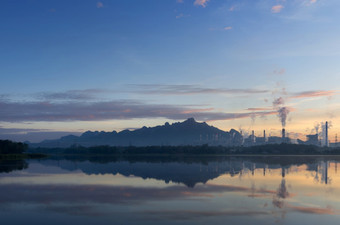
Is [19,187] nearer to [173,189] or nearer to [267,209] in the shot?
[173,189]

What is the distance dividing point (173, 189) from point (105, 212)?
10887 millimetres

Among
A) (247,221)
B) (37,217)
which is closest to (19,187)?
(37,217)

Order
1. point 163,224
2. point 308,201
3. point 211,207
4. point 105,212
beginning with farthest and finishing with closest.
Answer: point 308,201 → point 211,207 → point 105,212 → point 163,224

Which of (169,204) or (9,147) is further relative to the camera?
(9,147)

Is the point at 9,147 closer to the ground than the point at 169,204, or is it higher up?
closer to the ground

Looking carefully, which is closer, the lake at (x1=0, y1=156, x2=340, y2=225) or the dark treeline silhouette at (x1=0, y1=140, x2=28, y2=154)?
the lake at (x1=0, y1=156, x2=340, y2=225)

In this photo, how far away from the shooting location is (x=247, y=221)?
1825cm

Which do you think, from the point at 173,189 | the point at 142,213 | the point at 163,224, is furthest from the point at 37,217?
the point at 173,189

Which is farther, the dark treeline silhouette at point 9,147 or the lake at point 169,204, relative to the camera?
the dark treeline silhouette at point 9,147

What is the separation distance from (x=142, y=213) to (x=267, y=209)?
8.19 m

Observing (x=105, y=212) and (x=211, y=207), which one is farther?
(x=211, y=207)

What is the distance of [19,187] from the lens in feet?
103

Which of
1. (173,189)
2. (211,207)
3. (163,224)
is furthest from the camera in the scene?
(173,189)

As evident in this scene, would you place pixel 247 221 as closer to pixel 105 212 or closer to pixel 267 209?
pixel 267 209
